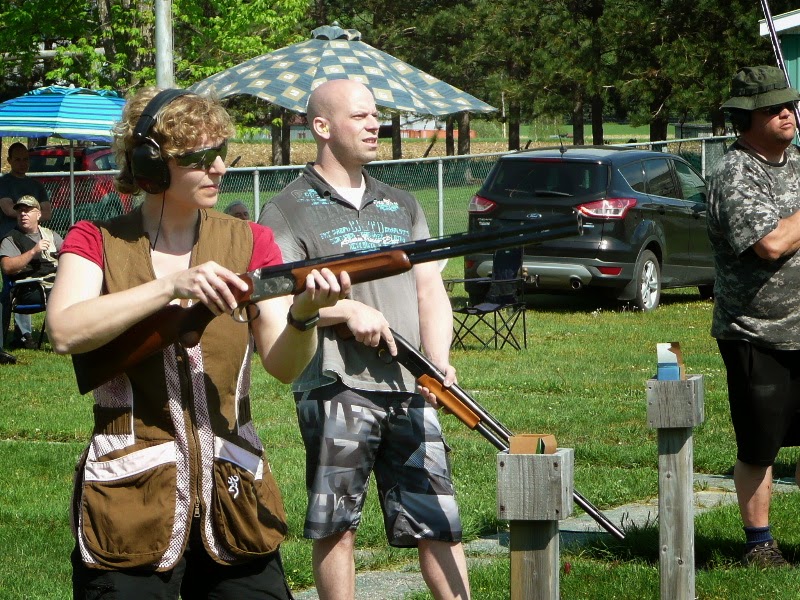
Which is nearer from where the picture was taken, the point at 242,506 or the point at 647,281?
the point at 242,506

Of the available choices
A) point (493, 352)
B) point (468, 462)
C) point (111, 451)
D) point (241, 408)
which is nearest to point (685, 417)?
point (241, 408)

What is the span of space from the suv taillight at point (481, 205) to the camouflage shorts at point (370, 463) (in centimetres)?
1135

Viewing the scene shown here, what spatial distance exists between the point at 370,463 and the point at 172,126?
1.81m

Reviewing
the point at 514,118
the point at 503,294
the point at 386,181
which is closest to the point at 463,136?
the point at 514,118

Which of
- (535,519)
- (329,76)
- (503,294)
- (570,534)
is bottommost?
(570,534)

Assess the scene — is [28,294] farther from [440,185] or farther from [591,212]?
[440,185]

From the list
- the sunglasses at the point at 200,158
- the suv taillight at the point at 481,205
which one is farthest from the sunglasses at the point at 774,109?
the suv taillight at the point at 481,205

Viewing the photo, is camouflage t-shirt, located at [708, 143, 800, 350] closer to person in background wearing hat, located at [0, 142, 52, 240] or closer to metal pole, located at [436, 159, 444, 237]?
person in background wearing hat, located at [0, 142, 52, 240]

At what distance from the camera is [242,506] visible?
328cm

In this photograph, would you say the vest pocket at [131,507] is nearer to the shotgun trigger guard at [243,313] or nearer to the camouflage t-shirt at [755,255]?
the shotgun trigger guard at [243,313]

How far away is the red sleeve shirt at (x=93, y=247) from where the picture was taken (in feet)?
10.7

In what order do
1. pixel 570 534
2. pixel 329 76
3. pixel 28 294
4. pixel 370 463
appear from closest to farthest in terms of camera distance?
pixel 370 463, pixel 570 534, pixel 28 294, pixel 329 76

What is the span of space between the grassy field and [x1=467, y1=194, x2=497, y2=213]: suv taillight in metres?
1.59

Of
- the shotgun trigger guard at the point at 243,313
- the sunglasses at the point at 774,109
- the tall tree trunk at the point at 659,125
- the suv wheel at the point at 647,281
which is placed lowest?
the suv wheel at the point at 647,281
